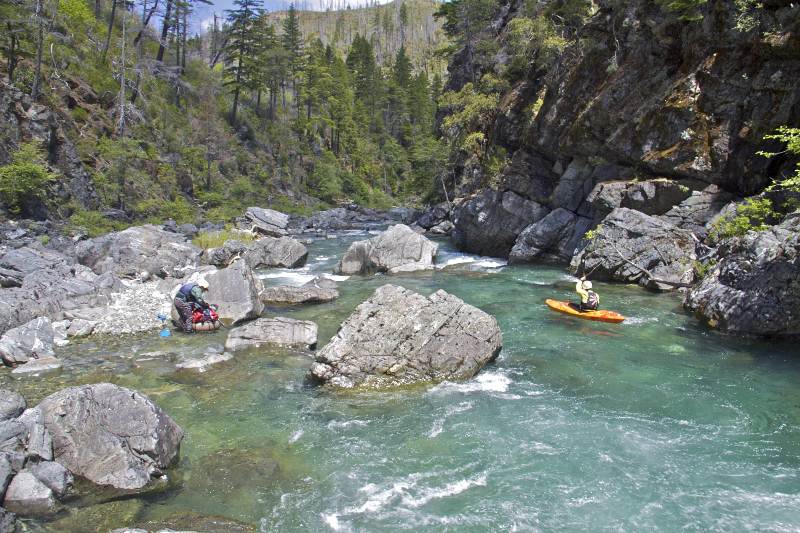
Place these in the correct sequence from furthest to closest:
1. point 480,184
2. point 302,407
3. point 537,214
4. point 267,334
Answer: point 480,184, point 537,214, point 267,334, point 302,407

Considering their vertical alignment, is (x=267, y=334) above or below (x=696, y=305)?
below

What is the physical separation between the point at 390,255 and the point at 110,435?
54.0 feet

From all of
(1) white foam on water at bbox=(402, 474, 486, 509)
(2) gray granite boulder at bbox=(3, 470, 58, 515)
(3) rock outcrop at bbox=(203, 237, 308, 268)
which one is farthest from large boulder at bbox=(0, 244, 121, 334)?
(1) white foam on water at bbox=(402, 474, 486, 509)

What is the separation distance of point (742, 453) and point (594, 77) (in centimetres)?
1953

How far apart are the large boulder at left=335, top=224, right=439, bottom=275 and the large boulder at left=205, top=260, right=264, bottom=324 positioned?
6721 mm

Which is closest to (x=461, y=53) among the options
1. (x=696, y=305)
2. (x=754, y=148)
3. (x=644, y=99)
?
(x=644, y=99)

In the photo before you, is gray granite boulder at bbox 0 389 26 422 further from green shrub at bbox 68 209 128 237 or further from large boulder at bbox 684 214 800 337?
green shrub at bbox 68 209 128 237

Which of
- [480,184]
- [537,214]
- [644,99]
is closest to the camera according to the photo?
[644,99]

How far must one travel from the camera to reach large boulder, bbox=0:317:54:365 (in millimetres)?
10859

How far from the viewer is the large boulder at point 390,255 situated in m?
22.1

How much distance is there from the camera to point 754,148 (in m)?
17.9

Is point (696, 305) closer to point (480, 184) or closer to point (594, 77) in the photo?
point (594, 77)

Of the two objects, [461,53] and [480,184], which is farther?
[461,53]

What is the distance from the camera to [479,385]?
10109 millimetres
